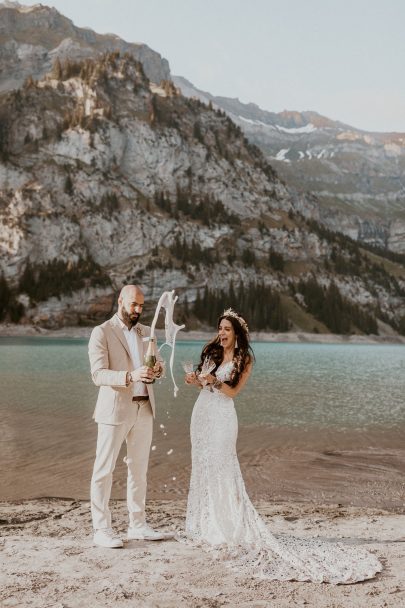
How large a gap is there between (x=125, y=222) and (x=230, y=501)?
158 metres

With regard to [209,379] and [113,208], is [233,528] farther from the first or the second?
[113,208]

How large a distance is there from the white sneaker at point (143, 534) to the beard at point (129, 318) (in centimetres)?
300

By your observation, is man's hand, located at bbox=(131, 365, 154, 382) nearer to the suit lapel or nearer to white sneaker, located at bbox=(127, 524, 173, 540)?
the suit lapel

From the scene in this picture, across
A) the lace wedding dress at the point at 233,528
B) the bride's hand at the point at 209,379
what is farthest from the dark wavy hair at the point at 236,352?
the bride's hand at the point at 209,379

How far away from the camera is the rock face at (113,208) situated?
480 feet

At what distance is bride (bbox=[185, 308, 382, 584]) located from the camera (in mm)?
6668

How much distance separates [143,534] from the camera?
25.3 ft

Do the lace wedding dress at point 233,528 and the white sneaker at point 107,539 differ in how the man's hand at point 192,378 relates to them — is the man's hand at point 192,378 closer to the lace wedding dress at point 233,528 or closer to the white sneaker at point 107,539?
the lace wedding dress at point 233,528

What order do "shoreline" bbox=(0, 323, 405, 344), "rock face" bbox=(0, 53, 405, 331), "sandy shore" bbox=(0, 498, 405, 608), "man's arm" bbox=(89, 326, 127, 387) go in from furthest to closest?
"rock face" bbox=(0, 53, 405, 331) → "shoreline" bbox=(0, 323, 405, 344) → "man's arm" bbox=(89, 326, 127, 387) → "sandy shore" bbox=(0, 498, 405, 608)

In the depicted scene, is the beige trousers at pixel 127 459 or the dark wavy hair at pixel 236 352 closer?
the beige trousers at pixel 127 459

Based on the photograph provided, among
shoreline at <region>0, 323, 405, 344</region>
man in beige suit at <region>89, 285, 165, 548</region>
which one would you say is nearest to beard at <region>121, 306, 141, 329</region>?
man in beige suit at <region>89, 285, 165, 548</region>

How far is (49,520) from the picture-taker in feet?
30.2

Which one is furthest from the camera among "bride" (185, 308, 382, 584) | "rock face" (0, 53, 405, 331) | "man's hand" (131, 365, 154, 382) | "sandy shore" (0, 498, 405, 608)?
"rock face" (0, 53, 405, 331)

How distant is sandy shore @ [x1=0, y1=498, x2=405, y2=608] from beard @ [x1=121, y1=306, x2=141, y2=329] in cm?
315
